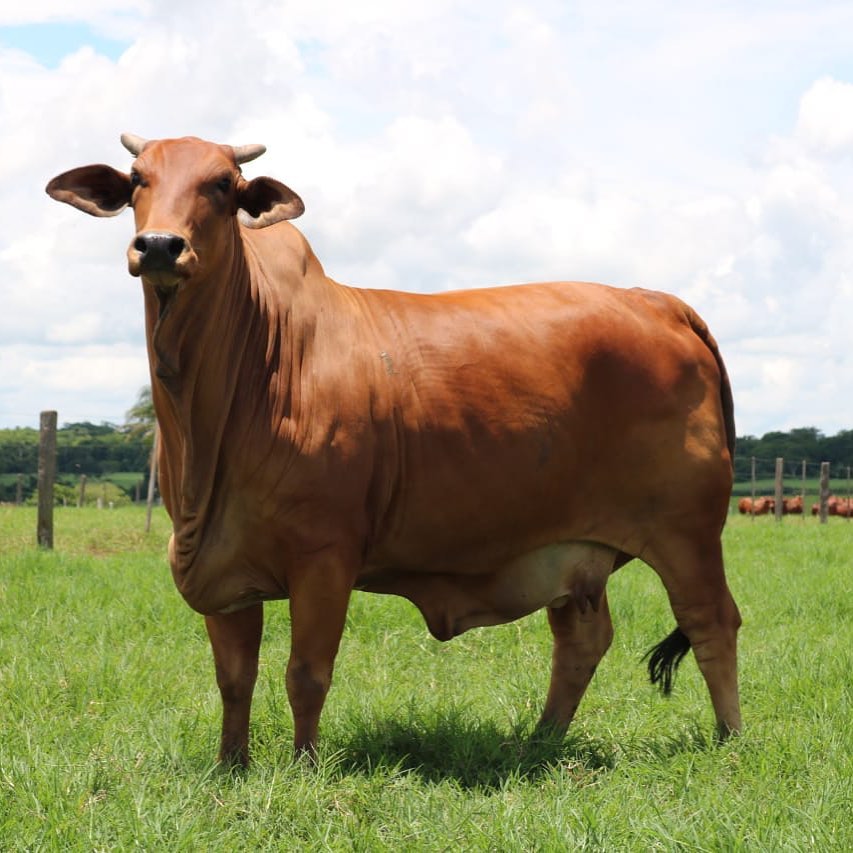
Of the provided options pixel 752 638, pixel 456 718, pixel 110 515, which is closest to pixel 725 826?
pixel 456 718

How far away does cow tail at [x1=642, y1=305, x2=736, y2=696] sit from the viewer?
18.3ft

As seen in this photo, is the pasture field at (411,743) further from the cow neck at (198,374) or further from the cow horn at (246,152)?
the cow horn at (246,152)

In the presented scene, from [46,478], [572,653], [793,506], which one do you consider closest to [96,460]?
[793,506]

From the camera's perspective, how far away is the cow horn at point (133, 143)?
4555 millimetres

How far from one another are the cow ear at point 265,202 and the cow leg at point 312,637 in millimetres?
1306

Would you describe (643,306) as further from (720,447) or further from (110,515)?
(110,515)

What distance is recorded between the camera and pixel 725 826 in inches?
145

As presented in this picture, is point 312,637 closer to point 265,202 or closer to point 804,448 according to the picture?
point 265,202

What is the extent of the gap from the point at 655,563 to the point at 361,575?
139 centimetres

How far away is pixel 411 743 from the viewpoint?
4891 mm

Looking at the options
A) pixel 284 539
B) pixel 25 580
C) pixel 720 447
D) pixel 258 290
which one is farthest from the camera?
pixel 25 580

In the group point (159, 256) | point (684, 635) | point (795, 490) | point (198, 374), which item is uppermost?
point (159, 256)

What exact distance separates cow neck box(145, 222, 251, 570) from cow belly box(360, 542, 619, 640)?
87 cm

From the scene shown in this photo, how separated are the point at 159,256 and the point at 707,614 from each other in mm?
2938
